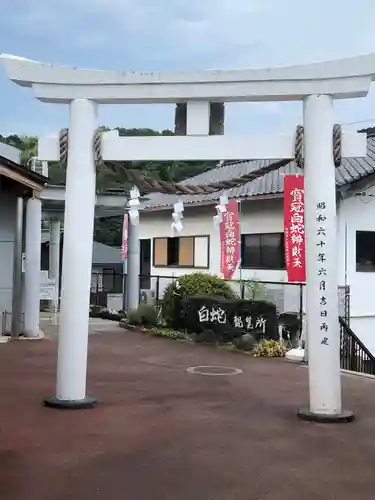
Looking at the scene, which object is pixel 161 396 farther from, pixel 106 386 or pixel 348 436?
pixel 348 436

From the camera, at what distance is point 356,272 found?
17.2 m

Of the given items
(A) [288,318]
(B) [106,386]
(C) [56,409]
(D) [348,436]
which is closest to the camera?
(D) [348,436]

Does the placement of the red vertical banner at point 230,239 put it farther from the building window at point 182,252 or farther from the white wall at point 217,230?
the building window at point 182,252

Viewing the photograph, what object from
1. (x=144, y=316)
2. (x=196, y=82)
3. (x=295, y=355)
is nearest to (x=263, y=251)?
(x=144, y=316)

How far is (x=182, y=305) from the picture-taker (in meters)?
16.8

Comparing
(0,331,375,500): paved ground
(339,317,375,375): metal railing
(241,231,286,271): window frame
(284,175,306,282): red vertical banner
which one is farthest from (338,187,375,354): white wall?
(0,331,375,500): paved ground

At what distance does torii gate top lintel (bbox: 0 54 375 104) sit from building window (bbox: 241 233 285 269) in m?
10.5

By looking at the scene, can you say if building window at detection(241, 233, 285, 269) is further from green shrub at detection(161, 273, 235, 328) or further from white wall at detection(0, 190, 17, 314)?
white wall at detection(0, 190, 17, 314)

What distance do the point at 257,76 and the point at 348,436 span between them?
442 centimetres

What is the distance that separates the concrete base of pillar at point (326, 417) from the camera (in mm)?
7609

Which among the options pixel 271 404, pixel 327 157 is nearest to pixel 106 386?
pixel 271 404

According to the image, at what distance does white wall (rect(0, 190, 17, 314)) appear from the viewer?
16.2 m

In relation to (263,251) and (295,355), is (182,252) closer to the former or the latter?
(263,251)

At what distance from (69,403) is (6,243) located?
29.3 ft
